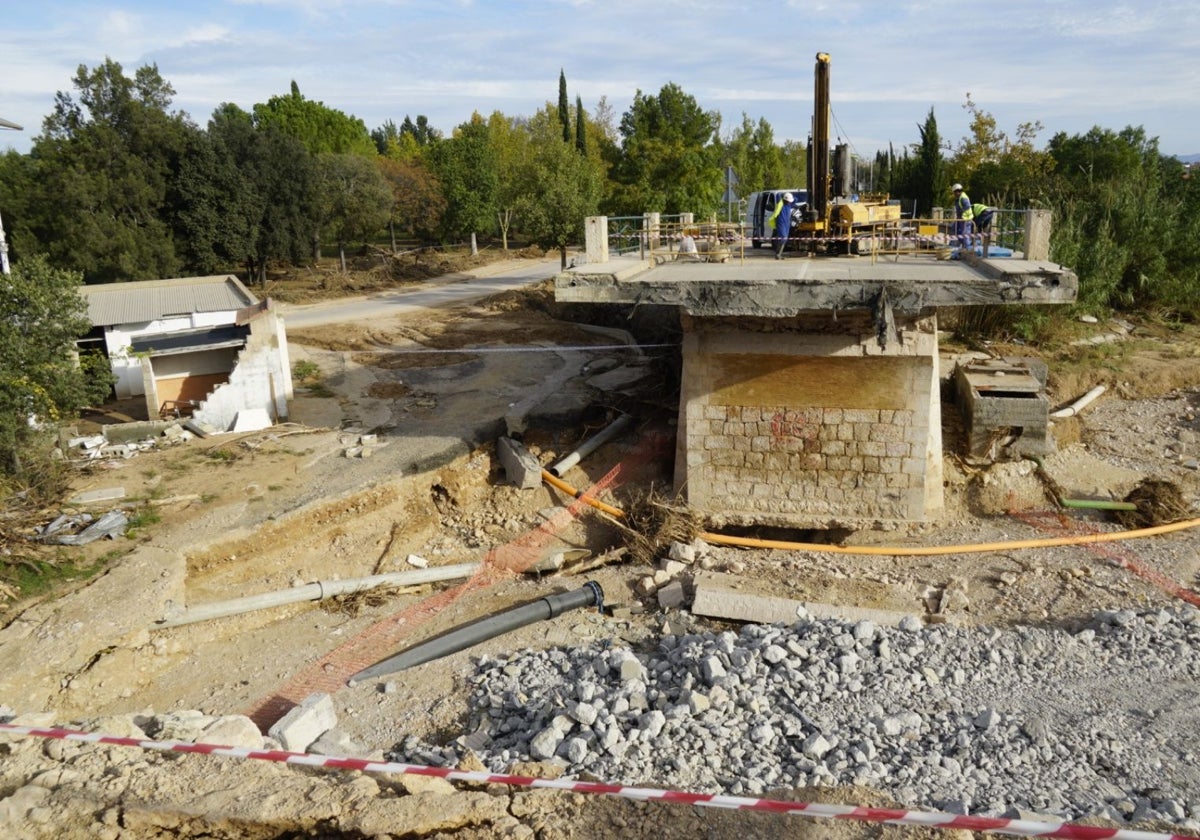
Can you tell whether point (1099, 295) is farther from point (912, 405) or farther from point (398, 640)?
point (398, 640)

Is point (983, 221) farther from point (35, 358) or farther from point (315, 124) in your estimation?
point (315, 124)

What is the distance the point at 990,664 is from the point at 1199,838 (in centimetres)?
312

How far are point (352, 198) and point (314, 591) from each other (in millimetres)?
27462

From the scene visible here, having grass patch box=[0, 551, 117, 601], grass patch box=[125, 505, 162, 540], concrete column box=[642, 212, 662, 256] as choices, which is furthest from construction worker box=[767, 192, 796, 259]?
grass patch box=[0, 551, 117, 601]

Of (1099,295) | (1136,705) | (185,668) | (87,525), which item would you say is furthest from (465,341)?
(1136,705)

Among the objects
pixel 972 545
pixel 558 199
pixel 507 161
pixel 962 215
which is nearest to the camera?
pixel 972 545

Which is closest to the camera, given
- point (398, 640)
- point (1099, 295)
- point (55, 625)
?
point (55, 625)

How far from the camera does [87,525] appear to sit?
36.7ft

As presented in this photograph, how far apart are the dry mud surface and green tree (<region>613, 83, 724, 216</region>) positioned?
16702mm

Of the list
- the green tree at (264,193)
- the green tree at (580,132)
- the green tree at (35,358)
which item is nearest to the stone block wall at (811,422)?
the green tree at (35,358)

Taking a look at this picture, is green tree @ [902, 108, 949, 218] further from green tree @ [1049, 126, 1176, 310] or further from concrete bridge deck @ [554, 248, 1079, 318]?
concrete bridge deck @ [554, 248, 1079, 318]

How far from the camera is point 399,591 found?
12023 millimetres

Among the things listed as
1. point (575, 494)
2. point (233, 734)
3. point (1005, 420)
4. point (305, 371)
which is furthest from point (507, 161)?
point (233, 734)

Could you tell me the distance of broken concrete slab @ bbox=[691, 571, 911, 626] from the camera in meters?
10.3
